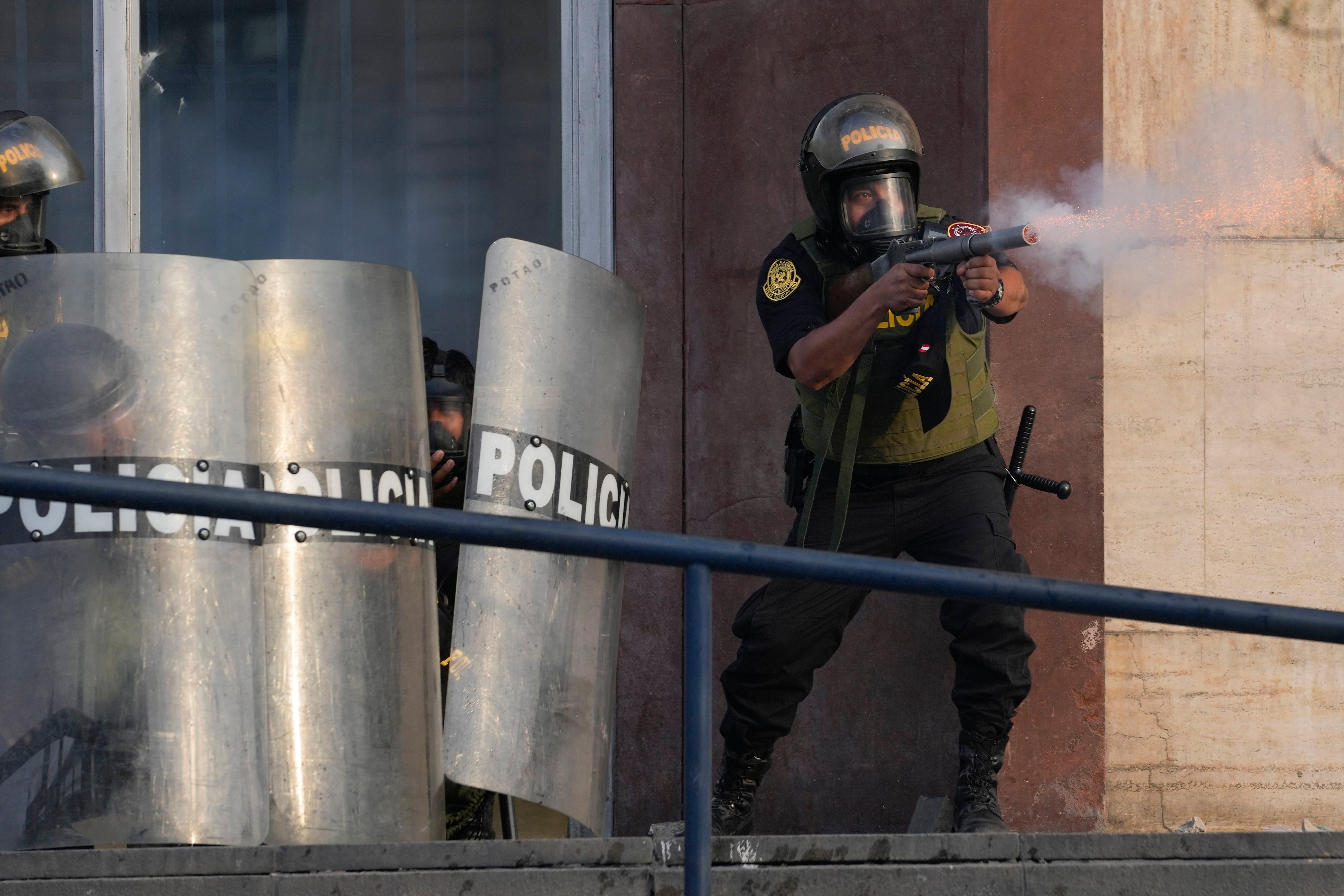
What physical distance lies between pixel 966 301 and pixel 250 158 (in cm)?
285

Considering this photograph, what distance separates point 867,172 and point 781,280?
34 cm

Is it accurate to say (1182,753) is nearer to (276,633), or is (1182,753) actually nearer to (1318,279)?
(1318,279)

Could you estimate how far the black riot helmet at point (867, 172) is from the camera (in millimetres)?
3580

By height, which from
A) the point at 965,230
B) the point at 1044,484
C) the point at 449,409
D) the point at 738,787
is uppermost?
the point at 965,230

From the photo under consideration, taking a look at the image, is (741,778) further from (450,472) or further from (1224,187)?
(1224,187)

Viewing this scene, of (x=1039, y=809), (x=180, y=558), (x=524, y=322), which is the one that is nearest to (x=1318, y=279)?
(x=1039, y=809)

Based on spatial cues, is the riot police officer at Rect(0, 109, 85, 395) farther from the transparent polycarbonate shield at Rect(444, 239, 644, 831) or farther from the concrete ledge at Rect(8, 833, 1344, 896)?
the concrete ledge at Rect(8, 833, 1344, 896)

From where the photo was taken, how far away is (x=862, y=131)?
3.61 meters

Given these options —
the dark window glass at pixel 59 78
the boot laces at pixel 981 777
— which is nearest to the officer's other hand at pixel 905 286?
the boot laces at pixel 981 777

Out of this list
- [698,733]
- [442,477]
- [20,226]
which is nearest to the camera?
[698,733]

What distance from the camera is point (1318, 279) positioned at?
4508 mm

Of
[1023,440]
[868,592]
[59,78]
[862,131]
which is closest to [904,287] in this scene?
[862,131]

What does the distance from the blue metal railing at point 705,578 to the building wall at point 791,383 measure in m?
2.27

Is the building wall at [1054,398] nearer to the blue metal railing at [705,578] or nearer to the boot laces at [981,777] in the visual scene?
the boot laces at [981,777]
